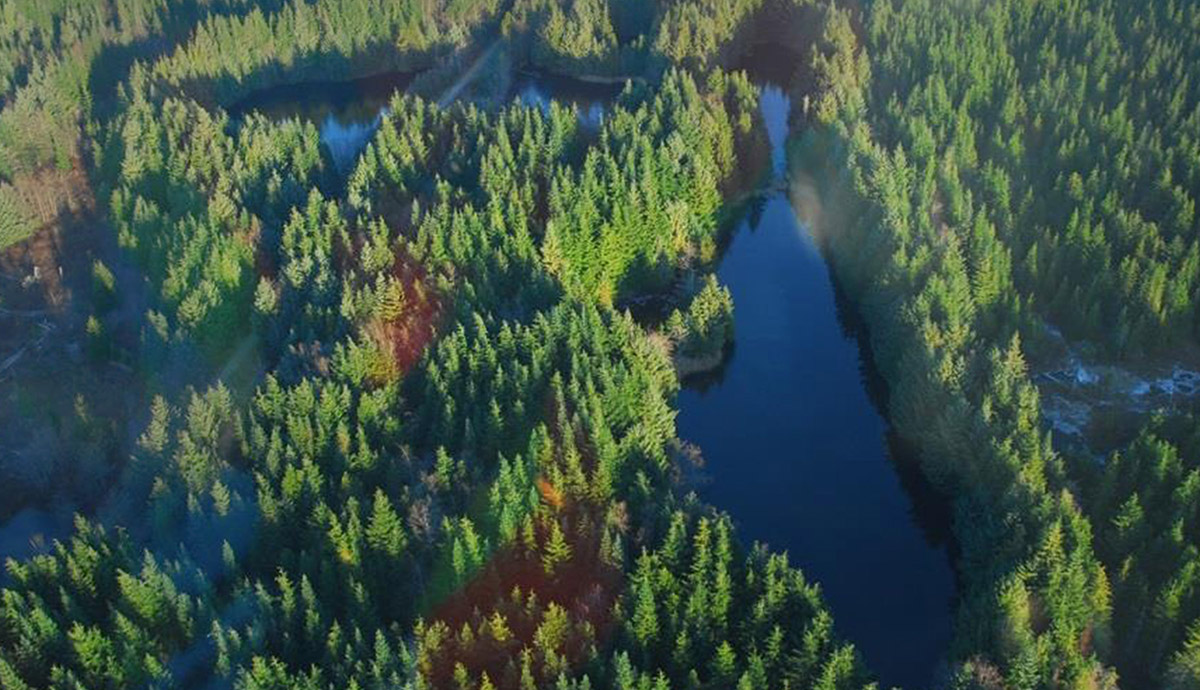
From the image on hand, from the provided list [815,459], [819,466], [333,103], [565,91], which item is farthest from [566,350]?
[333,103]

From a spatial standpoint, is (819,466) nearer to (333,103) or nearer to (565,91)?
(565,91)

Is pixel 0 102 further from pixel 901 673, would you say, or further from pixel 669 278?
pixel 901 673

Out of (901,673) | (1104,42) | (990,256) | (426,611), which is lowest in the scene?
(901,673)

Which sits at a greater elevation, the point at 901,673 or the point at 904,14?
the point at 904,14

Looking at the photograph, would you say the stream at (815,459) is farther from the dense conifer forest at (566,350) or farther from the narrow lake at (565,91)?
the narrow lake at (565,91)

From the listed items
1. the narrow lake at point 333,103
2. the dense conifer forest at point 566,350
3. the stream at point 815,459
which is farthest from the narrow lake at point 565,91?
the stream at point 815,459

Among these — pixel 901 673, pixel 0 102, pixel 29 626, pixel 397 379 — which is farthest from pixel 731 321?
pixel 0 102

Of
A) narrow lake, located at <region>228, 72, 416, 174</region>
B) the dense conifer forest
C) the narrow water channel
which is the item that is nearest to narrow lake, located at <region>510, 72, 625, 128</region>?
the dense conifer forest
